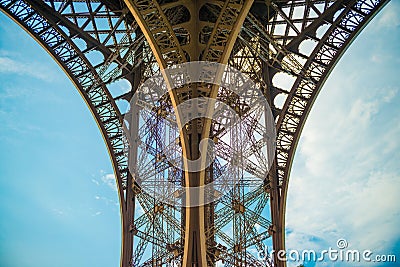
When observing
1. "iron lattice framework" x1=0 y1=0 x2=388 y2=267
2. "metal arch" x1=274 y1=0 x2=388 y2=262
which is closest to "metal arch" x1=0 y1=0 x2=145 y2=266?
"iron lattice framework" x1=0 y1=0 x2=388 y2=267

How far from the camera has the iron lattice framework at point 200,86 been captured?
14188mm

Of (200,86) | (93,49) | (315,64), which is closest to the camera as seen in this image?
(200,86)

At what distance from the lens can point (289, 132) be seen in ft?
56.0

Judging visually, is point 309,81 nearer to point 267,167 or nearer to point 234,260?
point 267,167

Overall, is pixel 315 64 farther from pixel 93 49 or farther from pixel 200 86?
pixel 93 49

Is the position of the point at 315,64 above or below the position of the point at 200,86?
above

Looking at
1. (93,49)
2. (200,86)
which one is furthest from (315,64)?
(93,49)

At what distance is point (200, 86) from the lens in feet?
45.9

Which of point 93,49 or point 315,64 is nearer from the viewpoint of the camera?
point 315,64

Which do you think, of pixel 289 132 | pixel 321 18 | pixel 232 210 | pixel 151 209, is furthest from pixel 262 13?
pixel 151 209

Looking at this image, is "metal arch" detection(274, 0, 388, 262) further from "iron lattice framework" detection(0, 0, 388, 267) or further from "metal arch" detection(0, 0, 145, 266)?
"metal arch" detection(0, 0, 145, 266)

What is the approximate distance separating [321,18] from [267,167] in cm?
536

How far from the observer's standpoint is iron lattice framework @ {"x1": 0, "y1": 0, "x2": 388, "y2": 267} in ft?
46.5

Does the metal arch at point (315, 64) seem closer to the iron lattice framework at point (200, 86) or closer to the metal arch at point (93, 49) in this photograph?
the iron lattice framework at point (200, 86)
